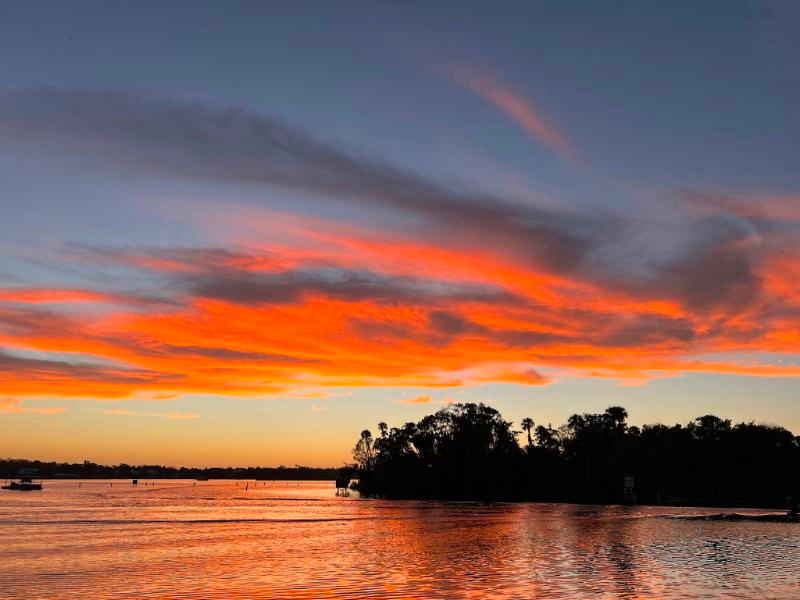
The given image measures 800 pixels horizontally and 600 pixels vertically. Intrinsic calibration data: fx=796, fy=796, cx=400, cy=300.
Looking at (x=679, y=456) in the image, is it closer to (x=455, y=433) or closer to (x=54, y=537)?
(x=455, y=433)

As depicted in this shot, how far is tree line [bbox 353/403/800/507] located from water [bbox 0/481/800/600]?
246 ft

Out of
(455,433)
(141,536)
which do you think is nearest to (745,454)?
(455,433)

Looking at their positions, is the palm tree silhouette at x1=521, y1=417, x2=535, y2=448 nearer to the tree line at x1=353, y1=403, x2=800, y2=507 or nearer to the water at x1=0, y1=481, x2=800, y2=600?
the tree line at x1=353, y1=403, x2=800, y2=507

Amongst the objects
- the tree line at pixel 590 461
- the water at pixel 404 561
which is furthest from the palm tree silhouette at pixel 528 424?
the water at pixel 404 561

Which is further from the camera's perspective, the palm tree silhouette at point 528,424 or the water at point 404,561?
the palm tree silhouette at point 528,424

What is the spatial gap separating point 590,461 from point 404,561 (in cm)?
13161

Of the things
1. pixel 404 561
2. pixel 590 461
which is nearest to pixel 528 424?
pixel 590 461

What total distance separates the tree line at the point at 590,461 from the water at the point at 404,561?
246ft

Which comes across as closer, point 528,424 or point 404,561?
point 404,561

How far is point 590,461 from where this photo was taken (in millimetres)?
170125

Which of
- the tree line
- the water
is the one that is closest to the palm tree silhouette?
the tree line

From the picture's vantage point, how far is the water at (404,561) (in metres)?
34.9

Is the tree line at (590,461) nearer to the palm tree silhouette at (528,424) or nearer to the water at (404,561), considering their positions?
the palm tree silhouette at (528,424)

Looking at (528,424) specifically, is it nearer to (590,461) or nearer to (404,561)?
(590,461)
